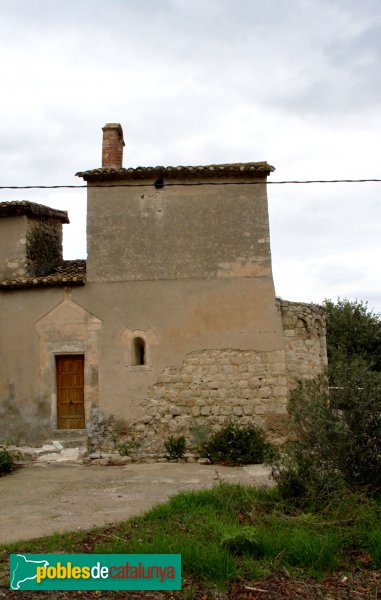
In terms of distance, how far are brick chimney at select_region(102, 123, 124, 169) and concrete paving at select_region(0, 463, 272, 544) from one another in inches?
273

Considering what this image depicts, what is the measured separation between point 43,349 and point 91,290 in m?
1.71

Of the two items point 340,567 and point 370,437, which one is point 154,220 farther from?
point 340,567

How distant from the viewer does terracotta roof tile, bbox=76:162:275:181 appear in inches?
499

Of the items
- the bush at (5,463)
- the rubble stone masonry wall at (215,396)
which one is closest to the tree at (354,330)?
the rubble stone masonry wall at (215,396)

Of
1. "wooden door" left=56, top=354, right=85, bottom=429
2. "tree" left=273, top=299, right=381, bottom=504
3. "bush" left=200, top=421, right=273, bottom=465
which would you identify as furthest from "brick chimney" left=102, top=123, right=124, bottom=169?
"tree" left=273, top=299, right=381, bottom=504

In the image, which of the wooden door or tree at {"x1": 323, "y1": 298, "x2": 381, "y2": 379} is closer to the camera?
the wooden door

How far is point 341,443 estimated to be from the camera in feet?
22.8

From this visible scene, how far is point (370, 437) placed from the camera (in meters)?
7.00

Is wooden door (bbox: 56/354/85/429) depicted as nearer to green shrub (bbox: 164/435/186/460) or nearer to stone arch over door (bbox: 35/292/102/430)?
stone arch over door (bbox: 35/292/102/430)

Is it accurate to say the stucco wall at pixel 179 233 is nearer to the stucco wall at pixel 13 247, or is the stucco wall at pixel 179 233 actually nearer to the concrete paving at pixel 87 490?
the stucco wall at pixel 13 247

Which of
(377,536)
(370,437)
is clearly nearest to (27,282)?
(370,437)

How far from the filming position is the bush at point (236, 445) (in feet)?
38.1

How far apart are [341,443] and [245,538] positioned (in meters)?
1.99

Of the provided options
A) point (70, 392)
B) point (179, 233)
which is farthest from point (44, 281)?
point (179, 233)
